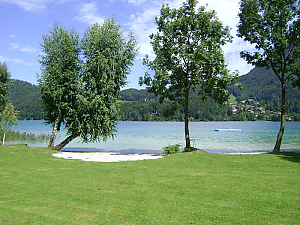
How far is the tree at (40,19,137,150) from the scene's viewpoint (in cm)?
2452

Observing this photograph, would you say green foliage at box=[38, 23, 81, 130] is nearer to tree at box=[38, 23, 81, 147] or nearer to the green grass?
tree at box=[38, 23, 81, 147]

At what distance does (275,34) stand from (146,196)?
2133cm

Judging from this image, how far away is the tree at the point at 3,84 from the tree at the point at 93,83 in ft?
28.0

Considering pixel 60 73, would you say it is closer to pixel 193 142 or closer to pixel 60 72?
pixel 60 72

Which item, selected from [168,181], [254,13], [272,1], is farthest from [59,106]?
[272,1]

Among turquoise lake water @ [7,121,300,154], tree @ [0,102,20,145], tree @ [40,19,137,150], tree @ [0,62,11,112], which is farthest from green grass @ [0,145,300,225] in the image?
tree @ [0,62,11,112]

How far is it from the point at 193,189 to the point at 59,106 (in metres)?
18.6

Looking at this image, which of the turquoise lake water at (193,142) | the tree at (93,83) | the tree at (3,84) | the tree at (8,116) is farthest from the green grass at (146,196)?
the tree at (3,84)

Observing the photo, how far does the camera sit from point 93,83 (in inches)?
960

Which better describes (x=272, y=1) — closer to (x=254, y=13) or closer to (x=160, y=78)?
(x=254, y=13)

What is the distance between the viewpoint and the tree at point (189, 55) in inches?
914

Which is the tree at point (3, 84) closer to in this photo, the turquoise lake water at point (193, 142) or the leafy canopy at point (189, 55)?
Answer: the turquoise lake water at point (193, 142)

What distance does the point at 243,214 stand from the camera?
6.98m

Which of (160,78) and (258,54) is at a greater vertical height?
(258,54)
